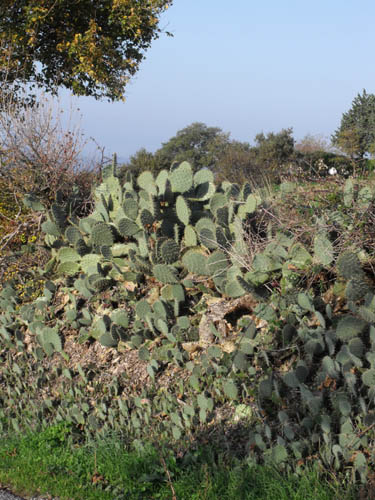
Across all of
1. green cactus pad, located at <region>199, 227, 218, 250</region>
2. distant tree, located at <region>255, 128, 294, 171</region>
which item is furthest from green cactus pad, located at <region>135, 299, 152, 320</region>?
distant tree, located at <region>255, 128, 294, 171</region>

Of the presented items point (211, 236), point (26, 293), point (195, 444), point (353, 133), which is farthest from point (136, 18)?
point (353, 133)

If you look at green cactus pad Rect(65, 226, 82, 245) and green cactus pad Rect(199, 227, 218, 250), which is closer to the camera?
green cactus pad Rect(199, 227, 218, 250)

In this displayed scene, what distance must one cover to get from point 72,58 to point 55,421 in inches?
630

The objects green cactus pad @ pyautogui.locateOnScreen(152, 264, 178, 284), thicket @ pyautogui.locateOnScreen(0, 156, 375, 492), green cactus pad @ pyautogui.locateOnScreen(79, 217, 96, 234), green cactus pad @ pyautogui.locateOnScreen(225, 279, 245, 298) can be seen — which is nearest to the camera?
thicket @ pyautogui.locateOnScreen(0, 156, 375, 492)

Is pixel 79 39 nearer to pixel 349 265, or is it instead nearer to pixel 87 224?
pixel 87 224

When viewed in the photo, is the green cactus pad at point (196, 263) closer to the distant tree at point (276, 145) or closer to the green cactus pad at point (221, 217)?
the green cactus pad at point (221, 217)

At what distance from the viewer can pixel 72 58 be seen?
19578 millimetres

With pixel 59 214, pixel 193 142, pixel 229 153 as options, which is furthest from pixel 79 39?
pixel 193 142

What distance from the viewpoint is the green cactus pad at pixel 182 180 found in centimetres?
682

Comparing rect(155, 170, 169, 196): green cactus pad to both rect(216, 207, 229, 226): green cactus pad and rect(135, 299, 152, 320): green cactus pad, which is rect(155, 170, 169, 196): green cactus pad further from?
rect(135, 299, 152, 320): green cactus pad

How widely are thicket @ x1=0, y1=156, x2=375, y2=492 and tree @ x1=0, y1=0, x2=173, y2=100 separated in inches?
456

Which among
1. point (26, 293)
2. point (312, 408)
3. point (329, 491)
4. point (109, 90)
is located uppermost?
point (109, 90)

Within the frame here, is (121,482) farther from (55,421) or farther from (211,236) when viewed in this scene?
(211,236)

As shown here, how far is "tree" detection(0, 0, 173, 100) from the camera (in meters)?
18.0
